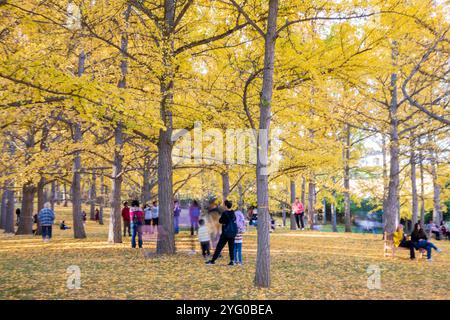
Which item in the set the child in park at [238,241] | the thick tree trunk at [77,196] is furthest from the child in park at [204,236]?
the thick tree trunk at [77,196]

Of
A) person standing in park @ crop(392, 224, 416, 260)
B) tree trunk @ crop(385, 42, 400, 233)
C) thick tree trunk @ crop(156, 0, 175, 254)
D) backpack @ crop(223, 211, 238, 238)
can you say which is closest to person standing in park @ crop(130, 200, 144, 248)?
thick tree trunk @ crop(156, 0, 175, 254)

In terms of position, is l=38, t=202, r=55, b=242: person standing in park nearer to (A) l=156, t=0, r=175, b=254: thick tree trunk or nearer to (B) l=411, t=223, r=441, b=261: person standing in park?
(A) l=156, t=0, r=175, b=254: thick tree trunk

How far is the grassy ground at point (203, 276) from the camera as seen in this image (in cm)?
777

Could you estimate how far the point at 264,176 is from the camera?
827cm

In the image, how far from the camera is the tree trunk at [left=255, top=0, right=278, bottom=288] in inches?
324

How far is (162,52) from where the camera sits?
426 inches

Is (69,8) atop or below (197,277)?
atop

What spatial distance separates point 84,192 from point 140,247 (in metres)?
33.6

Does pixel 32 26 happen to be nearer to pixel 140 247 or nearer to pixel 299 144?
pixel 140 247

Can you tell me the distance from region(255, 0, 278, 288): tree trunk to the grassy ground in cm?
42

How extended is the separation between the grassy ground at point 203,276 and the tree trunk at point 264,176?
0.42 metres

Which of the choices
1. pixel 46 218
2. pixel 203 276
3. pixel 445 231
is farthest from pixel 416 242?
pixel 46 218
